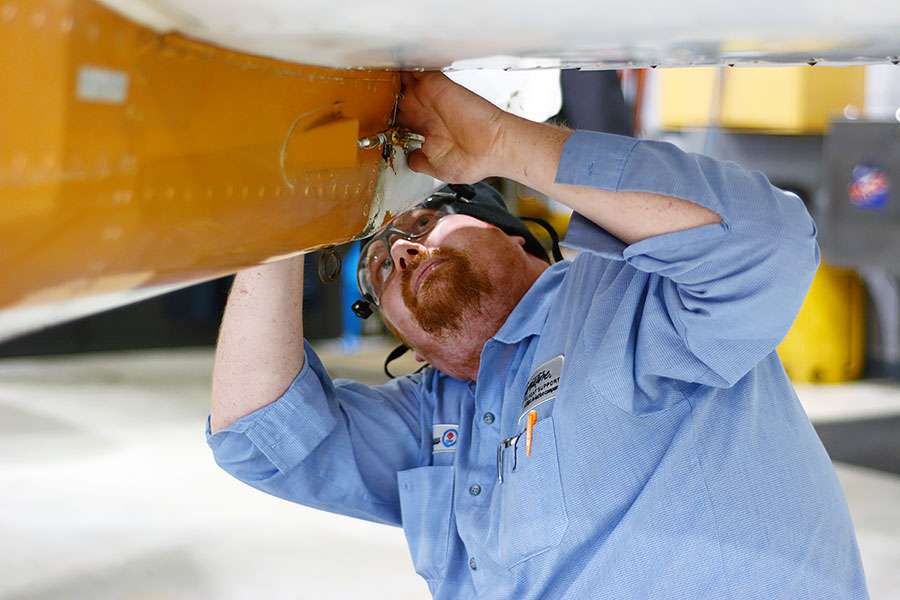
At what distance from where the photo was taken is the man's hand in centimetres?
87

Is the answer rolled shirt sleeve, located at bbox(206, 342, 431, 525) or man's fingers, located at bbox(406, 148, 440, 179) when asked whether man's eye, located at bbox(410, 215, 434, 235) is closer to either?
rolled shirt sleeve, located at bbox(206, 342, 431, 525)

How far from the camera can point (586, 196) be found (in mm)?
864

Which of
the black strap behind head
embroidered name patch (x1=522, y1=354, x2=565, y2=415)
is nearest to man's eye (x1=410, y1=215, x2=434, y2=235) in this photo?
the black strap behind head

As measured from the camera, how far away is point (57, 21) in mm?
542

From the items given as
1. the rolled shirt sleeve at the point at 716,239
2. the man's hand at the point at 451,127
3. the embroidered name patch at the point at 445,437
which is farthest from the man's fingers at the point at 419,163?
the embroidered name patch at the point at 445,437

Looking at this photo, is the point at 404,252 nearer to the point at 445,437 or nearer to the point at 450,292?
the point at 450,292

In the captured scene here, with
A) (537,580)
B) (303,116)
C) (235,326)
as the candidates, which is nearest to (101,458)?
(235,326)

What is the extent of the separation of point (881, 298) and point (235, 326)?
14.3 feet

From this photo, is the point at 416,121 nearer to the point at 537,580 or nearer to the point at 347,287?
the point at 537,580

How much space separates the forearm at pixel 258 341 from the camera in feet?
4.02

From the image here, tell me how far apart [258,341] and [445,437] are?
321mm

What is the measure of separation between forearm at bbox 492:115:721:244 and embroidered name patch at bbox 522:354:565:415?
0.29 meters

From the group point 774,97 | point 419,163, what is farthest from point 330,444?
point 774,97

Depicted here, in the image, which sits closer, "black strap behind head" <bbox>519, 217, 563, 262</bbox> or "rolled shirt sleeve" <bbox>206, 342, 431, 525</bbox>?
Answer: "rolled shirt sleeve" <bbox>206, 342, 431, 525</bbox>
